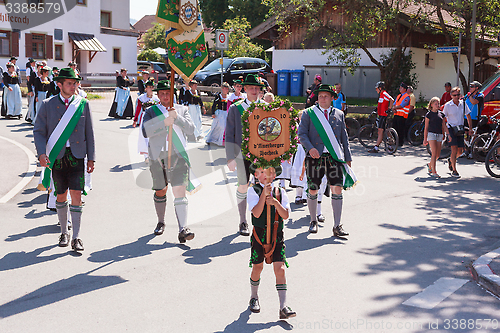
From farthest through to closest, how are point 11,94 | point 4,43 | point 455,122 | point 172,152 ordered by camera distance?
point 4,43, point 11,94, point 455,122, point 172,152

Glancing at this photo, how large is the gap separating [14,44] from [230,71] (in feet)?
64.0

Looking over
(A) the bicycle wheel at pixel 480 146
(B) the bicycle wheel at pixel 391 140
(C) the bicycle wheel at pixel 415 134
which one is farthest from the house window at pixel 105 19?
(A) the bicycle wheel at pixel 480 146

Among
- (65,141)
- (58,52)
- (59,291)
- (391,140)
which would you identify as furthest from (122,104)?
(58,52)

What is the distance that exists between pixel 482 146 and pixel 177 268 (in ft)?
33.3

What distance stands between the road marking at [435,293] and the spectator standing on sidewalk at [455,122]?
663 cm

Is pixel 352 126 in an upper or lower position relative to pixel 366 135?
upper

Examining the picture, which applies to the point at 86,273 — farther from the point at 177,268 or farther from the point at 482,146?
the point at 482,146

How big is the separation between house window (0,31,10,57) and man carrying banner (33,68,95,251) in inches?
1446

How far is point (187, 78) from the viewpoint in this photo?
22.7ft

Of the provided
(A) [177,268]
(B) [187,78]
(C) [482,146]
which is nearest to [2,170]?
(B) [187,78]

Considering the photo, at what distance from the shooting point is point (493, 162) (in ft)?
37.9

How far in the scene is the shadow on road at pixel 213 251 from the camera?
6.02 metres

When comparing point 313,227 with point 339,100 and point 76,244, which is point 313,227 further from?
point 339,100

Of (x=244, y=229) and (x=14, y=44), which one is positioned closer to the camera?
(x=244, y=229)
